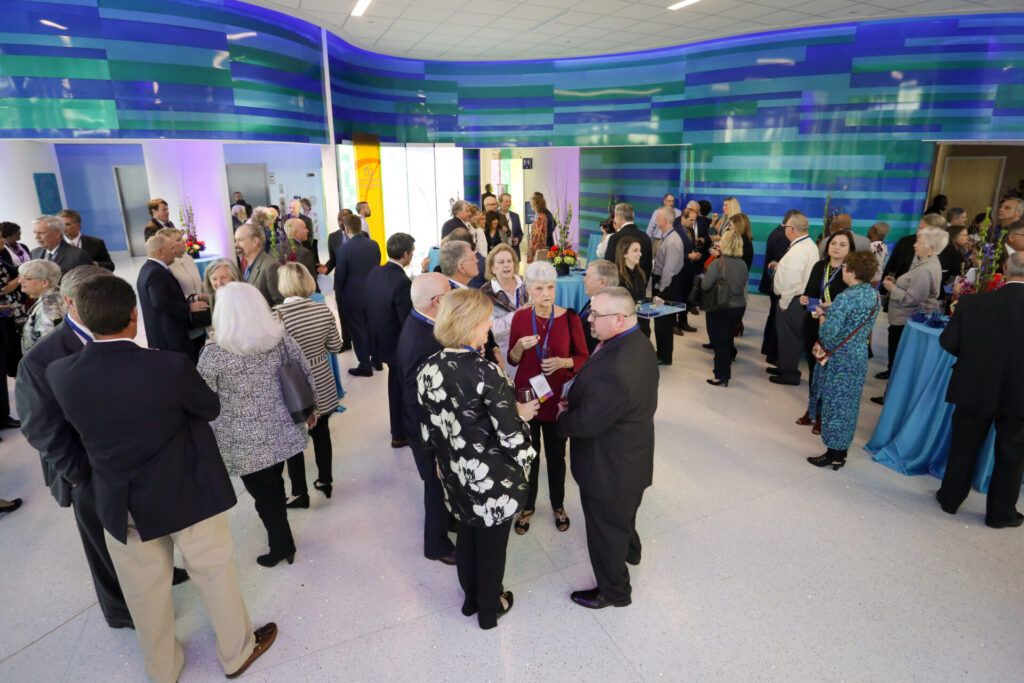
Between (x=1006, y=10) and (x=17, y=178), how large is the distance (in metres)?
12.4

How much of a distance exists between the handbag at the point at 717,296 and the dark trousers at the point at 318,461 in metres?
3.74

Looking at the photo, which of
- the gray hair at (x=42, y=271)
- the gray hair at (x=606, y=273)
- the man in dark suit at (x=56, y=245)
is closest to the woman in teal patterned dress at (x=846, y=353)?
the gray hair at (x=606, y=273)

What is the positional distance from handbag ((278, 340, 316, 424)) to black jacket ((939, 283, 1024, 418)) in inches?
147

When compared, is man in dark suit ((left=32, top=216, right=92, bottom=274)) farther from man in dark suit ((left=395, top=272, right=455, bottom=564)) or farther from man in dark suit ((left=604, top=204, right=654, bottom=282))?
man in dark suit ((left=604, top=204, right=654, bottom=282))

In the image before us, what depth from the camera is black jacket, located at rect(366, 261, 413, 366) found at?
13.4ft

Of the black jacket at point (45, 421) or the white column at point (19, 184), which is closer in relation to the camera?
the black jacket at point (45, 421)

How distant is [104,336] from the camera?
1.99 meters

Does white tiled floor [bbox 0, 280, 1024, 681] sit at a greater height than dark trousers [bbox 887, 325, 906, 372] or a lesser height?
lesser

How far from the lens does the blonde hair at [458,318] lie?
222cm

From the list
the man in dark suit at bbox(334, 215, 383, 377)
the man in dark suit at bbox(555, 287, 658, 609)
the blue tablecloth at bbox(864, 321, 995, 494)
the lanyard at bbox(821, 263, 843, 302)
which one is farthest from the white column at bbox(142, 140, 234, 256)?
the blue tablecloth at bbox(864, 321, 995, 494)

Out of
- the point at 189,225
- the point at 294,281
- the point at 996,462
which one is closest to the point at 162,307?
the point at 294,281

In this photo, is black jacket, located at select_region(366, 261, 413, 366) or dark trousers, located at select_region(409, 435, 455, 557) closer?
dark trousers, located at select_region(409, 435, 455, 557)

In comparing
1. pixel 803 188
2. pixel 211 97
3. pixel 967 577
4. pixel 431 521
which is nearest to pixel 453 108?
pixel 211 97

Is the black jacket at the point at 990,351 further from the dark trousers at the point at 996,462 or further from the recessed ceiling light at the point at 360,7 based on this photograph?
the recessed ceiling light at the point at 360,7
